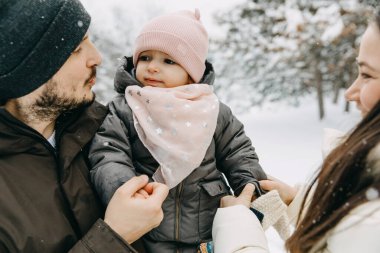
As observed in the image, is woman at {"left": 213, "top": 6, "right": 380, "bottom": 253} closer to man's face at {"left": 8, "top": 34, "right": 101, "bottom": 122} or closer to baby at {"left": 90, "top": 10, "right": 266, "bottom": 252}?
baby at {"left": 90, "top": 10, "right": 266, "bottom": 252}

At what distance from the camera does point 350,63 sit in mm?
16578

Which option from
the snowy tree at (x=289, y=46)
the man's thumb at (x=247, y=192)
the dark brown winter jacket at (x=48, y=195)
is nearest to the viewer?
the dark brown winter jacket at (x=48, y=195)

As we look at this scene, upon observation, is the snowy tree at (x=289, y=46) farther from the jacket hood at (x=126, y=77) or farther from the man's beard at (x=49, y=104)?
the man's beard at (x=49, y=104)

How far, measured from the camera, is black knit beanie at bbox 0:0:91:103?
1.64 meters

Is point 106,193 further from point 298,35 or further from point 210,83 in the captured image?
point 298,35

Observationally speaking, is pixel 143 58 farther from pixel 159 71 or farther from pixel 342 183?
pixel 342 183

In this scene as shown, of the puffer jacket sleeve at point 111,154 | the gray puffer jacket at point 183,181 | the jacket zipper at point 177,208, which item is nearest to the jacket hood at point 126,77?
the gray puffer jacket at point 183,181

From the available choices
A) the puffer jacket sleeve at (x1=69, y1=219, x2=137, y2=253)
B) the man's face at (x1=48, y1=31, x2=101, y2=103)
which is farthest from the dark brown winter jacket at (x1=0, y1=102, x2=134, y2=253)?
the man's face at (x1=48, y1=31, x2=101, y2=103)

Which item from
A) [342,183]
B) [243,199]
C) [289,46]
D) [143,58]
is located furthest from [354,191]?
[289,46]

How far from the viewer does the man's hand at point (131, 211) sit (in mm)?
1587

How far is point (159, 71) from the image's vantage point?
86.1 inches

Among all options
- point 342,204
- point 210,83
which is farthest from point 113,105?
point 342,204

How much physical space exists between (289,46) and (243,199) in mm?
17102

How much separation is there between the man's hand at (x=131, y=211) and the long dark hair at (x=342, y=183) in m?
0.56
